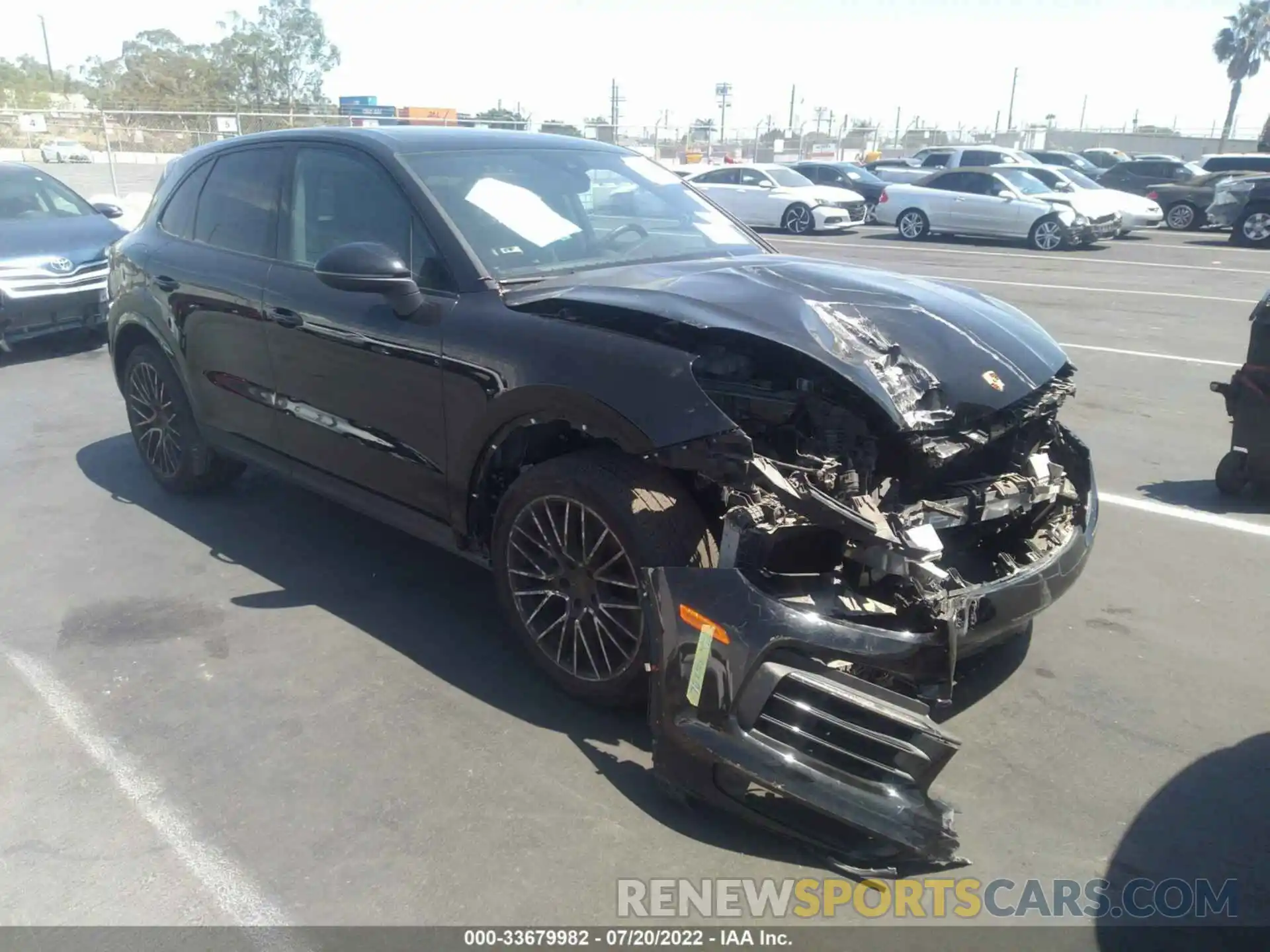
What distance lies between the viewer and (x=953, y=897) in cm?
266

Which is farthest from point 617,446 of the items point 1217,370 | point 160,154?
point 160,154

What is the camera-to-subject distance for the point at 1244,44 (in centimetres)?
6347

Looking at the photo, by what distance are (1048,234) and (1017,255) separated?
1.42m

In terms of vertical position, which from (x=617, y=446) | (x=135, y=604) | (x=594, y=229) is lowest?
(x=135, y=604)

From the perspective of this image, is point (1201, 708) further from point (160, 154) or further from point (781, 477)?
point (160, 154)

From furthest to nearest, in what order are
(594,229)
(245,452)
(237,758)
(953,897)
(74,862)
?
(245,452) < (594,229) < (237,758) < (74,862) < (953,897)

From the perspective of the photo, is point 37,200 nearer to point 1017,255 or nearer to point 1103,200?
point 1017,255

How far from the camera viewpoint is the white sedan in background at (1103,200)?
19.6 meters

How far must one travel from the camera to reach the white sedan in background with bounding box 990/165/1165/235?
1964cm

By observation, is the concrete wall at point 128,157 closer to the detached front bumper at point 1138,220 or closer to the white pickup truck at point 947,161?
the white pickup truck at point 947,161

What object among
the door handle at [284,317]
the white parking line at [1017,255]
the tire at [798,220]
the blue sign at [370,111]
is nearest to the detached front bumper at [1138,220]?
the white parking line at [1017,255]

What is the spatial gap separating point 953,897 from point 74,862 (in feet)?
8.00

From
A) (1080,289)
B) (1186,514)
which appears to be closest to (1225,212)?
(1080,289)

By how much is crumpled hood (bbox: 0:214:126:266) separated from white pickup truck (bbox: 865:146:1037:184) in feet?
56.4
